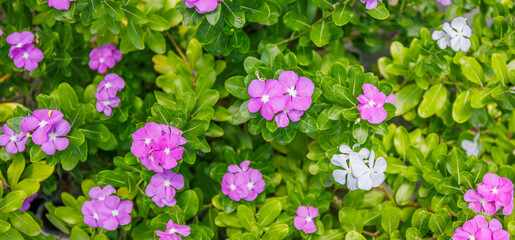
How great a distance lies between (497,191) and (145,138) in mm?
1316

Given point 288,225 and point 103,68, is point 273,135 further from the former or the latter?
point 103,68

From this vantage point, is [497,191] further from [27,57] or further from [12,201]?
[27,57]

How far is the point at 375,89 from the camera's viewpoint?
166 cm

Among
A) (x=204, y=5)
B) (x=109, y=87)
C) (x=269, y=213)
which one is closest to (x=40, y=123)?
(x=109, y=87)

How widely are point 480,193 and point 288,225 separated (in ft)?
2.49

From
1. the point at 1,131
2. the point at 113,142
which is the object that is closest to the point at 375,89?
the point at 113,142

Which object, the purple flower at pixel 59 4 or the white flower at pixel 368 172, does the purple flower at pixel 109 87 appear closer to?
the purple flower at pixel 59 4

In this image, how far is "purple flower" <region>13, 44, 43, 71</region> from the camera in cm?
206

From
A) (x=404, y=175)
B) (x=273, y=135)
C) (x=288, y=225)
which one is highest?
(x=273, y=135)

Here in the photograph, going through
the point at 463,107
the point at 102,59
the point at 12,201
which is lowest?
the point at 12,201

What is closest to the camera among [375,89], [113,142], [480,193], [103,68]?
[375,89]

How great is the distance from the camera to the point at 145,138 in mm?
1735

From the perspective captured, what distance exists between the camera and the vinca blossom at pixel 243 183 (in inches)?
79.7

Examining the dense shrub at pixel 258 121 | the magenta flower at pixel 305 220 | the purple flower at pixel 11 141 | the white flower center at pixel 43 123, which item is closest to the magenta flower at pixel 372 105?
the dense shrub at pixel 258 121
